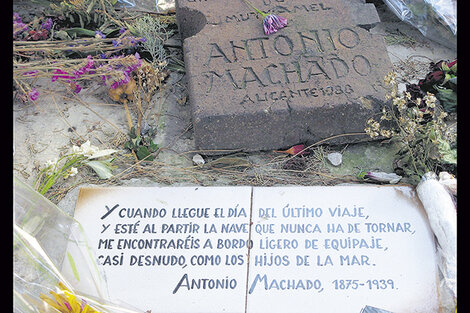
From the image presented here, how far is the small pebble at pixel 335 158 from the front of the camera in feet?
10.0

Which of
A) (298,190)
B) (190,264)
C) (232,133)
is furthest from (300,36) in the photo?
(190,264)

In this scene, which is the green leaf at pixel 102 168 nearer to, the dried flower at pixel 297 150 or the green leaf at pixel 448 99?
the dried flower at pixel 297 150

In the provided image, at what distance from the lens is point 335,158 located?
307cm

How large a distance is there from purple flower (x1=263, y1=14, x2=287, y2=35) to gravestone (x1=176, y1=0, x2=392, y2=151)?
0.11 feet

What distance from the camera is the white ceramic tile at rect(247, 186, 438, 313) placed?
2451 millimetres

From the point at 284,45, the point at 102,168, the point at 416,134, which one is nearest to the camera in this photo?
the point at 416,134

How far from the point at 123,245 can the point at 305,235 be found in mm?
908

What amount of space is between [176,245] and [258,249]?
0.41 metres

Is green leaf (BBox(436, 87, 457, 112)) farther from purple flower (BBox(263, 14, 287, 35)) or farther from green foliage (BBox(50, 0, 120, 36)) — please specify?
green foliage (BBox(50, 0, 120, 36))

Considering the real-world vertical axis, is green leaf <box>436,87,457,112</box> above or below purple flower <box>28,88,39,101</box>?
above

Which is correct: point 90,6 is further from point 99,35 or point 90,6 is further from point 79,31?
point 99,35

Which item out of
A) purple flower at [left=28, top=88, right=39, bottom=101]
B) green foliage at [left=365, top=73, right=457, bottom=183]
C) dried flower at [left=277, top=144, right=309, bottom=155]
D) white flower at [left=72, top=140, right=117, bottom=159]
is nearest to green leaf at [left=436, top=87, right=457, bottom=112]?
green foliage at [left=365, top=73, right=457, bottom=183]

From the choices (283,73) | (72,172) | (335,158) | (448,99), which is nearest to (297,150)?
(335,158)

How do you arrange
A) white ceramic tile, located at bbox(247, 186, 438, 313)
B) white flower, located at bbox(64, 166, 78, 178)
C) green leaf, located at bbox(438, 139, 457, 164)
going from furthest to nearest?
white flower, located at bbox(64, 166, 78, 178) < green leaf, located at bbox(438, 139, 457, 164) < white ceramic tile, located at bbox(247, 186, 438, 313)
